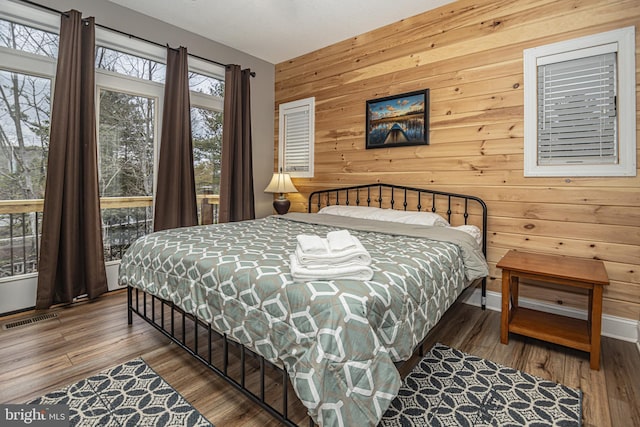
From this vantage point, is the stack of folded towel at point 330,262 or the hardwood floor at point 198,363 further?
the hardwood floor at point 198,363

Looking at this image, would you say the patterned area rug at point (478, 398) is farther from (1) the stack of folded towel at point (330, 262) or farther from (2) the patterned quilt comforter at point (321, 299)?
(1) the stack of folded towel at point (330, 262)

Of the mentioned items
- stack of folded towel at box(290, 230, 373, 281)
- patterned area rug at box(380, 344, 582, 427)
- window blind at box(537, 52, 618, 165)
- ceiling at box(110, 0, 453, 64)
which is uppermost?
ceiling at box(110, 0, 453, 64)

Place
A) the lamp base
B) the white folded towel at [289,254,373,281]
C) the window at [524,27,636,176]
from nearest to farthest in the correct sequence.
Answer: the white folded towel at [289,254,373,281] → the window at [524,27,636,176] → the lamp base

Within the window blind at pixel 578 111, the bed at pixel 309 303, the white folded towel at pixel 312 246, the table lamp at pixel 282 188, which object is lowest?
the bed at pixel 309 303

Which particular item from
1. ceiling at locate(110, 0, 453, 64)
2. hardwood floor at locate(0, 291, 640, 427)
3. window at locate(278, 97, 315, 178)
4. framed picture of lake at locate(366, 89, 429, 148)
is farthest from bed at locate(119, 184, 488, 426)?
ceiling at locate(110, 0, 453, 64)

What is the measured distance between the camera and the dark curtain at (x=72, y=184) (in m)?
2.65

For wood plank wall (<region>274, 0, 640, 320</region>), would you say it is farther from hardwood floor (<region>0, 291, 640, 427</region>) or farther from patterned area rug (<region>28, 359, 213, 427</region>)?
patterned area rug (<region>28, 359, 213, 427</region>)

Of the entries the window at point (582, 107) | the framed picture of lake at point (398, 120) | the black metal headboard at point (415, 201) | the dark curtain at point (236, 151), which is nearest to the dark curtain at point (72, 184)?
the dark curtain at point (236, 151)

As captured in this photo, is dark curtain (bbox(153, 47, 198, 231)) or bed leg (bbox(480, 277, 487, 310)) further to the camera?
dark curtain (bbox(153, 47, 198, 231))

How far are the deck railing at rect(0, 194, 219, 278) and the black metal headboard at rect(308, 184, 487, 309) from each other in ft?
6.43

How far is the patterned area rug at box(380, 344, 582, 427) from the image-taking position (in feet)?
4.82

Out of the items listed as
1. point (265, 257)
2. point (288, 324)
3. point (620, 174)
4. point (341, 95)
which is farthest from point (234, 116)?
point (620, 174)

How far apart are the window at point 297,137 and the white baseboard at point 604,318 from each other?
2.49 metres

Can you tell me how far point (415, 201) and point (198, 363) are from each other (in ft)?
7.82
